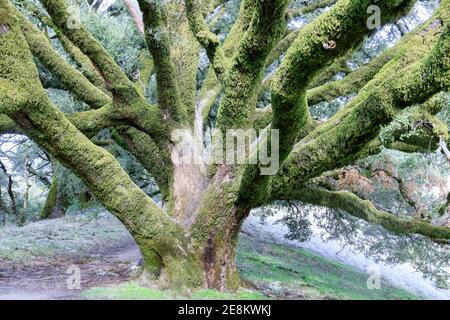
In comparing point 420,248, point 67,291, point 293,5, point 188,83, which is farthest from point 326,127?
point 420,248

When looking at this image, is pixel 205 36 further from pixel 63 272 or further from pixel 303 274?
pixel 303 274

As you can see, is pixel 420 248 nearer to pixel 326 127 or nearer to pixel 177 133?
pixel 326 127

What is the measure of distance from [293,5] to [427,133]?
19.2 feet

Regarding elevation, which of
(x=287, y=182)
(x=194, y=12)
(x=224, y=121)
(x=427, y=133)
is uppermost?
(x=194, y=12)

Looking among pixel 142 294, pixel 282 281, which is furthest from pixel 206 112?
pixel 142 294

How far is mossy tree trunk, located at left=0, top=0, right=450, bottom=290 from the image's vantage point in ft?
13.0

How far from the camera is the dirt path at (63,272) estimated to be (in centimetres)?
611

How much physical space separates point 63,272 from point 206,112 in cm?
369

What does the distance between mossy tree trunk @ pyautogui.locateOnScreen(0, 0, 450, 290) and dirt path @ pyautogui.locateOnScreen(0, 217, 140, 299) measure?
114cm

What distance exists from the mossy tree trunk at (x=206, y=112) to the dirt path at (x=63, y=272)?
114cm

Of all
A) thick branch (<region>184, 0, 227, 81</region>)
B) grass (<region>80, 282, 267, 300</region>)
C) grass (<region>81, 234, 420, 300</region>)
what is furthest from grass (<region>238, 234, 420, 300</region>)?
thick branch (<region>184, 0, 227, 81</region>)

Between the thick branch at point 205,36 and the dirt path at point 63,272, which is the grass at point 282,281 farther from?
the thick branch at point 205,36

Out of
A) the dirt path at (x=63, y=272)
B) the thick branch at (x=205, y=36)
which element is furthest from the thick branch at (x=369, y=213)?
the dirt path at (x=63, y=272)

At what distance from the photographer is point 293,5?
32.2 ft
